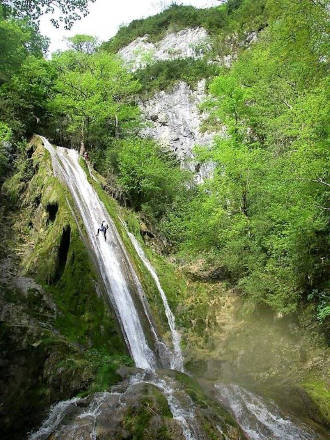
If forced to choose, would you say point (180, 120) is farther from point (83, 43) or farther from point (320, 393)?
point (320, 393)

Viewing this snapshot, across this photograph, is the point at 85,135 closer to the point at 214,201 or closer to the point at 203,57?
the point at 214,201

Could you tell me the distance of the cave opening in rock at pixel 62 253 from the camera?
11.1 m

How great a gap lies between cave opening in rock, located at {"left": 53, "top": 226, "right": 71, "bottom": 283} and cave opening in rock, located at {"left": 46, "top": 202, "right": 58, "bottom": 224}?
49.4 inches

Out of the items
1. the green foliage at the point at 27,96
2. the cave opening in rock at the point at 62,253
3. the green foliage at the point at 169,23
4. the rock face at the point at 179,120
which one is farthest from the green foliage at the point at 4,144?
the green foliage at the point at 169,23

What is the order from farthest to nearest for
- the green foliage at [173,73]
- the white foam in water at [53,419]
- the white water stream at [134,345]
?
the green foliage at [173,73], the white water stream at [134,345], the white foam in water at [53,419]

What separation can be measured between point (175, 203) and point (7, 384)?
15.1 meters

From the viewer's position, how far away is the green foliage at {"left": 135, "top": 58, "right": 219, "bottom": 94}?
29922mm

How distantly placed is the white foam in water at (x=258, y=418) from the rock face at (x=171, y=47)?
31.5m

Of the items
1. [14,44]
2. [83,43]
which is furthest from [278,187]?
[83,43]

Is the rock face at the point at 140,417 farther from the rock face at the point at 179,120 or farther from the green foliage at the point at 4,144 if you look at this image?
the rock face at the point at 179,120

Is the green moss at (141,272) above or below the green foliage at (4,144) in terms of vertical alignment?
below

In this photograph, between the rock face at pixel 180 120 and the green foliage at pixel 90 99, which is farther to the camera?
the rock face at pixel 180 120

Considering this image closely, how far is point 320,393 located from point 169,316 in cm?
653

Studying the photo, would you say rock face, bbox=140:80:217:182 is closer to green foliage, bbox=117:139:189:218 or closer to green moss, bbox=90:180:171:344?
green foliage, bbox=117:139:189:218
